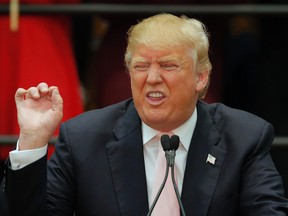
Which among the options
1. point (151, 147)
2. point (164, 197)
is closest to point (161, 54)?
point (151, 147)

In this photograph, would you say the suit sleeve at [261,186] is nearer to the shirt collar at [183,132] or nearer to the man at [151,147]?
the man at [151,147]

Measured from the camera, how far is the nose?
3252 millimetres

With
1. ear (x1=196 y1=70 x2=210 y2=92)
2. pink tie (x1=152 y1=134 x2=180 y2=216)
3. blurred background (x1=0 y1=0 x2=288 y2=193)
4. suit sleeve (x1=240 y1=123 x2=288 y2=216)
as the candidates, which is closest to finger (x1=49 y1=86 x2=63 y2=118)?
pink tie (x1=152 y1=134 x2=180 y2=216)

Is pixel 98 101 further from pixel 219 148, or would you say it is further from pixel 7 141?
pixel 219 148

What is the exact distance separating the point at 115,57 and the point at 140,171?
132cm

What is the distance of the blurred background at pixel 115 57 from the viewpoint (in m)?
4.31

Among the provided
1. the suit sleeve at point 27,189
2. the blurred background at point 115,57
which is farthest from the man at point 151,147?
the blurred background at point 115,57

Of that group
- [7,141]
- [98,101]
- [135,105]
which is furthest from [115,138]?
[98,101]

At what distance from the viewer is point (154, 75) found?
325 cm

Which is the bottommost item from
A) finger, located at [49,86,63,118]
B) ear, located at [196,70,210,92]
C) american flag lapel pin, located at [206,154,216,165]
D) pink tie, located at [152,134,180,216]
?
pink tie, located at [152,134,180,216]

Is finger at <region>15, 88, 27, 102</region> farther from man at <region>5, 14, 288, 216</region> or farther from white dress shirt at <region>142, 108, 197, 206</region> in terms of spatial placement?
white dress shirt at <region>142, 108, 197, 206</region>

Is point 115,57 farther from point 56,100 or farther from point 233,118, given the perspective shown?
point 56,100

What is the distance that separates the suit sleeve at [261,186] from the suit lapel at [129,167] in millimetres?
348

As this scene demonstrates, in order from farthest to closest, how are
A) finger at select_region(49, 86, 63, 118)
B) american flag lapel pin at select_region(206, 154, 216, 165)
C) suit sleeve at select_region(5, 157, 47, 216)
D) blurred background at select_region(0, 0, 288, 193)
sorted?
blurred background at select_region(0, 0, 288, 193) → american flag lapel pin at select_region(206, 154, 216, 165) → finger at select_region(49, 86, 63, 118) → suit sleeve at select_region(5, 157, 47, 216)
